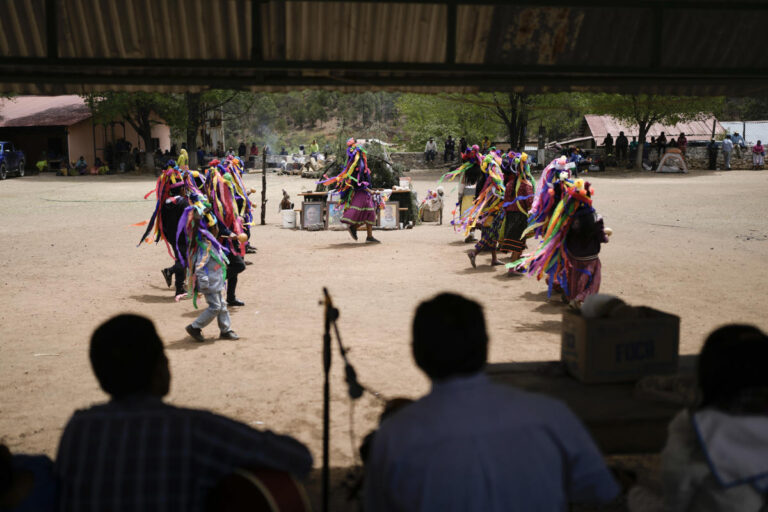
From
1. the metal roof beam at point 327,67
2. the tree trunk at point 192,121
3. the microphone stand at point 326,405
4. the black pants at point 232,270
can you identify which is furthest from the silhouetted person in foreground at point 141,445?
the tree trunk at point 192,121

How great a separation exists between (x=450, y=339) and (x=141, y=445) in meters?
0.93

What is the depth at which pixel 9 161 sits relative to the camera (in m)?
32.7

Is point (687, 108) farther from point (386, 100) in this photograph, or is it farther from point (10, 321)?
point (386, 100)

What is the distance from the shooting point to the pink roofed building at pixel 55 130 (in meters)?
37.0

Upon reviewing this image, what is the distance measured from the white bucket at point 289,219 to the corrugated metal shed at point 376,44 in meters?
12.0

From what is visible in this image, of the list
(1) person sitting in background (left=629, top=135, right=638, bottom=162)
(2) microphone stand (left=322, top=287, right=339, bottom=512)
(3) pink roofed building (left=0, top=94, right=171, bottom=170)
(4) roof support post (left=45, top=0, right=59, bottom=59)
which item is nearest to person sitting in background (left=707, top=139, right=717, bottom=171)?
(1) person sitting in background (left=629, top=135, right=638, bottom=162)

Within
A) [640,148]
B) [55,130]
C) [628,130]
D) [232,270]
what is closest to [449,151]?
[640,148]

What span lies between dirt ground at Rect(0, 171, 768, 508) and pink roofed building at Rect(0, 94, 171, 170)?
62.2 ft

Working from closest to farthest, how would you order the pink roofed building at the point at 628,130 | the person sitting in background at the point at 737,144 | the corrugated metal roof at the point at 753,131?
the person sitting in background at the point at 737,144 < the corrugated metal roof at the point at 753,131 < the pink roofed building at the point at 628,130

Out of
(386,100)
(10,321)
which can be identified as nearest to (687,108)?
(10,321)

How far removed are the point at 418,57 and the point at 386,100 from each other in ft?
225

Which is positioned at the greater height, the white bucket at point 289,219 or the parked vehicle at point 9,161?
the parked vehicle at point 9,161

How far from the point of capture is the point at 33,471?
91.0 inches

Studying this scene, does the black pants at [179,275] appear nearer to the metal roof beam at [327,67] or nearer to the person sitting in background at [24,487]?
the metal roof beam at [327,67]
